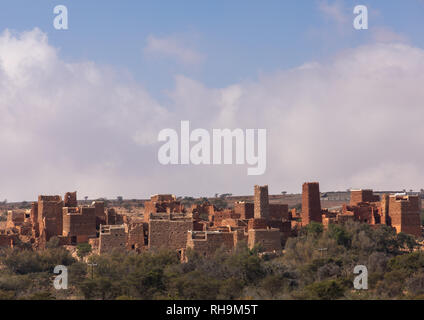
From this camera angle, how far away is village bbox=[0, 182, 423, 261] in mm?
50344

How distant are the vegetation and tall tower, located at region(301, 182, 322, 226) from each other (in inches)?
245

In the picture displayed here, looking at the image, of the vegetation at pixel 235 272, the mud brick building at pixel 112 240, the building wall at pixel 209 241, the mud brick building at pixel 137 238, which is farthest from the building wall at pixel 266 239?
the mud brick building at pixel 112 240

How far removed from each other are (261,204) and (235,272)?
1507cm

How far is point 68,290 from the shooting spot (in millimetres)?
43062

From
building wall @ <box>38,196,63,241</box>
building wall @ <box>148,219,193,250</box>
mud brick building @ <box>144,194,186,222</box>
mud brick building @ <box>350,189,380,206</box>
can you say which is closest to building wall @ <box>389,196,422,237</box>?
mud brick building @ <box>350,189,380,206</box>

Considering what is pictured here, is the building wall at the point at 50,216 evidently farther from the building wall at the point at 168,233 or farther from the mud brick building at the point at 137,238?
the building wall at the point at 168,233

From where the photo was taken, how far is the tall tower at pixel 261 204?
57.7m

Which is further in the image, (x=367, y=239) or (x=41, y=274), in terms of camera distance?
(x=367, y=239)

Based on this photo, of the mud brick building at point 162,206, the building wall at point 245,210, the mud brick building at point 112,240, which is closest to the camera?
the mud brick building at point 112,240

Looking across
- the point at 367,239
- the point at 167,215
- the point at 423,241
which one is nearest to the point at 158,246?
the point at 167,215

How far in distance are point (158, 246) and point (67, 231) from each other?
360 inches

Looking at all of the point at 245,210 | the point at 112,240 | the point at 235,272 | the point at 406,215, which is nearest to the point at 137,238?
the point at 112,240

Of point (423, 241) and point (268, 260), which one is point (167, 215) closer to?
point (268, 260)
